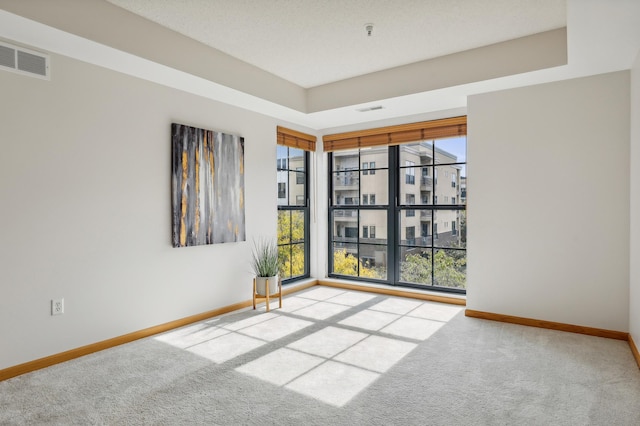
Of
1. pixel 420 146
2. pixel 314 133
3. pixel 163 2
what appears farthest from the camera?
pixel 314 133

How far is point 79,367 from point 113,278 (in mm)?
741

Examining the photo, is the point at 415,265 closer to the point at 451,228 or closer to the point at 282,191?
the point at 451,228

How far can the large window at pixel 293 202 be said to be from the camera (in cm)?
538

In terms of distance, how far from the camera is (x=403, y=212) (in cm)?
524

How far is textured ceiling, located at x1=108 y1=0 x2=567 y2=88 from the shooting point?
9.46ft

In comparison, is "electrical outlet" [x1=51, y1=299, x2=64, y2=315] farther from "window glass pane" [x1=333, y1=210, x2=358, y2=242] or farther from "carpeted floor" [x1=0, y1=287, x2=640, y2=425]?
"window glass pane" [x1=333, y1=210, x2=358, y2=242]

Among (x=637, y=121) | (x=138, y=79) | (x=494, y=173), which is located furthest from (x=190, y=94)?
(x=637, y=121)

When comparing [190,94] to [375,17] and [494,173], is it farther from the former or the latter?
[494,173]

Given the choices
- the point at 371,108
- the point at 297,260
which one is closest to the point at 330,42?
the point at 371,108

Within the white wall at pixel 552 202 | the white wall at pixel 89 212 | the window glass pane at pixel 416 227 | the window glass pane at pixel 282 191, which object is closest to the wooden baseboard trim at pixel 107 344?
the white wall at pixel 89 212

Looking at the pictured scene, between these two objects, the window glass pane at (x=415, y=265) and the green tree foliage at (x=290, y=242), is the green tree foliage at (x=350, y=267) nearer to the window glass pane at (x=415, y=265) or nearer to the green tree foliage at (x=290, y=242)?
the window glass pane at (x=415, y=265)

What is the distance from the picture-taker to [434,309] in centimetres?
445

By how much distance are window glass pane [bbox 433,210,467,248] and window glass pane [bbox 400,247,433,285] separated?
0.83 feet

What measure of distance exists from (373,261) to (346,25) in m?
3.29
